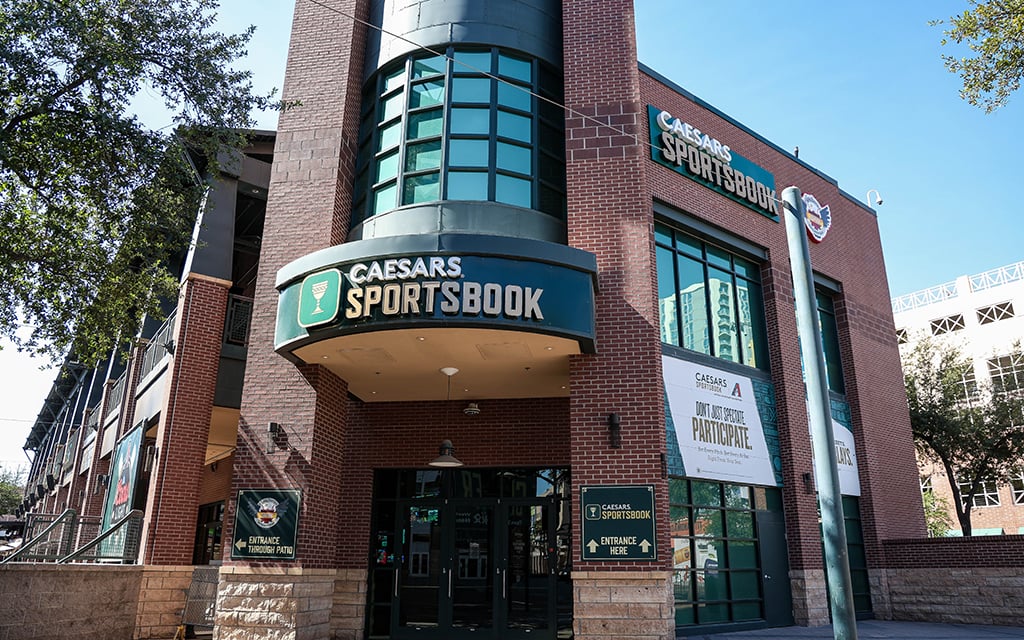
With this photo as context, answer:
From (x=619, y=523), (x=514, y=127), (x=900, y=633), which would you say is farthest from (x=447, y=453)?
(x=900, y=633)

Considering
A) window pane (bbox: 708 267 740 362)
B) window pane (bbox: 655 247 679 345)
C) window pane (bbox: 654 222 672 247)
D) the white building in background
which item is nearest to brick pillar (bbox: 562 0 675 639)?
window pane (bbox: 655 247 679 345)

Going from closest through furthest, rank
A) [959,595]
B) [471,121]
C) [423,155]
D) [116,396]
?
[423,155], [471,121], [959,595], [116,396]

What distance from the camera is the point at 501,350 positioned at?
12.1 meters

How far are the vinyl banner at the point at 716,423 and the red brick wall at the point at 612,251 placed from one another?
228 centimetres

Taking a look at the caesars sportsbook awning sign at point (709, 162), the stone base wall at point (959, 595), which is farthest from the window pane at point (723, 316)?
the stone base wall at point (959, 595)

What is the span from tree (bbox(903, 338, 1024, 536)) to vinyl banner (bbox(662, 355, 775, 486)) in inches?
517

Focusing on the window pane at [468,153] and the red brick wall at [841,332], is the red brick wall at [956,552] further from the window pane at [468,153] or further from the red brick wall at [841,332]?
the window pane at [468,153]

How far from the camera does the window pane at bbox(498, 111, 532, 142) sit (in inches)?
559

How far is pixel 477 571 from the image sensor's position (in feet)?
46.2

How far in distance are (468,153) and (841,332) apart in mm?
12243

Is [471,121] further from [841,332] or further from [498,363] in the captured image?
[841,332]

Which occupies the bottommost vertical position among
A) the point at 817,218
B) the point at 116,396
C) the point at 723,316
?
the point at 116,396

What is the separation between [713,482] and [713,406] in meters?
1.58

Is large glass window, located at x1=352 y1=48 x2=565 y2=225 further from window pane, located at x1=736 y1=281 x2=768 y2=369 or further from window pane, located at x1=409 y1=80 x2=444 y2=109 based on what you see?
window pane, located at x1=736 y1=281 x2=768 y2=369
